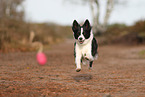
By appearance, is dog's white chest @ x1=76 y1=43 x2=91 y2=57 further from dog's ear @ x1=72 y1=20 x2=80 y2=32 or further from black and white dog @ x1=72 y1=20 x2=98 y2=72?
dog's ear @ x1=72 y1=20 x2=80 y2=32

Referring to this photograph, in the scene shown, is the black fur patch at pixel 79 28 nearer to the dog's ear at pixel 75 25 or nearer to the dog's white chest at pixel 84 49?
the dog's ear at pixel 75 25

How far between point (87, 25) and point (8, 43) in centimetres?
1148

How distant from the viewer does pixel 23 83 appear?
4.32 m

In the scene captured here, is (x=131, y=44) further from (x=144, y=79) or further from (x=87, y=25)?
(x=87, y=25)

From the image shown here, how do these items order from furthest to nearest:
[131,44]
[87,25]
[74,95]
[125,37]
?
[125,37] < [131,44] < [74,95] < [87,25]

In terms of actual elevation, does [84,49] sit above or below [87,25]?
below

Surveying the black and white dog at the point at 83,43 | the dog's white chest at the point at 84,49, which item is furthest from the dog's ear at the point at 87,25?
the dog's white chest at the point at 84,49

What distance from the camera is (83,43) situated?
108 inches

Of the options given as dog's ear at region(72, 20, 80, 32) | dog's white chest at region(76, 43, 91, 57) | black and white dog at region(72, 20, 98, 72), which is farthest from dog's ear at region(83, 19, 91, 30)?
dog's white chest at region(76, 43, 91, 57)

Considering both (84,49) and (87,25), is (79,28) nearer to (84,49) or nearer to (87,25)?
(87,25)

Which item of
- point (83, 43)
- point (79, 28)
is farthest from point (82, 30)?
point (83, 43)

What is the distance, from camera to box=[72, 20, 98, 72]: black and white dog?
2.66 meters

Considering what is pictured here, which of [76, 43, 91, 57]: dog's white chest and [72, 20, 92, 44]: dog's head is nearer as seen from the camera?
[72, 20, 92, 44]: dog's head

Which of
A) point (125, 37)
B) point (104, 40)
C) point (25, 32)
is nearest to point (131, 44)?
point (125, 37)
